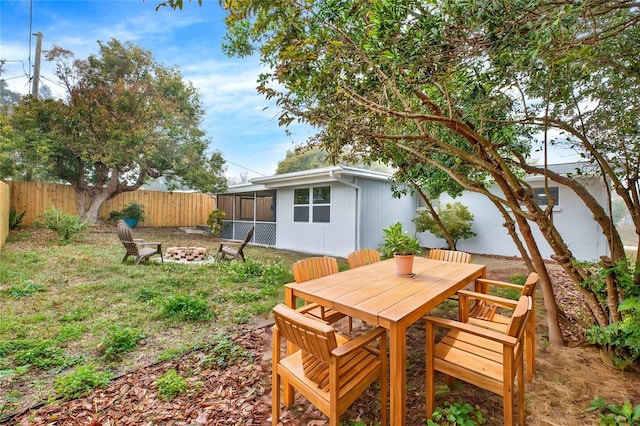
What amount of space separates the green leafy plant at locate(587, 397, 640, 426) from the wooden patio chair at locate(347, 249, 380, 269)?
7.69 ft

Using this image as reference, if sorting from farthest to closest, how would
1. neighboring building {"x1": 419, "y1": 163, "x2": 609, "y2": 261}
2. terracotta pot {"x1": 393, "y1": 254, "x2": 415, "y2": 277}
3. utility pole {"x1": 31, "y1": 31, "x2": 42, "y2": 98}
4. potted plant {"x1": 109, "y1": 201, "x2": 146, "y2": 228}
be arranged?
potted plant {"x1": 109, "y1": 201, "x2": 146, "y2": 228}
utility pole {"x1": 31, "y1": 31, "x2": 42, "y2": 98}
neighboring building {"x1": 419, "y1": 163, "x2": 609, "y2": 261}
terracotta pot {"x1": 393, "y1": 254, "x2": 415, "y2": 277}

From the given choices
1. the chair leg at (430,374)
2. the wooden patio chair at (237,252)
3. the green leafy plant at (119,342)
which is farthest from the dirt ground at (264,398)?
the wooden patio chair at (237,252)

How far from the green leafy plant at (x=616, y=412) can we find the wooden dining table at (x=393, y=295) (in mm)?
1137

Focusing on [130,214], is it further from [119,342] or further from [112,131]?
[119,342]

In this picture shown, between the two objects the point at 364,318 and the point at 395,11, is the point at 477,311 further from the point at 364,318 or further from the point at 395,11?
the point at 395,11

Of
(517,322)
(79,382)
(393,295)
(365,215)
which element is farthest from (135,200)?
(517,322)

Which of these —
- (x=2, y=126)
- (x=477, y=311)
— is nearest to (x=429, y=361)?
(x=477, y=311)

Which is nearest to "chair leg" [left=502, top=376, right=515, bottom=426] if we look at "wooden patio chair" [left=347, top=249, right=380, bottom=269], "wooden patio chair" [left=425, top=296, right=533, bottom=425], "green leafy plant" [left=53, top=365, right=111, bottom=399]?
"wooden patio chair" [left=425, top=296, right=533, bottom=425]

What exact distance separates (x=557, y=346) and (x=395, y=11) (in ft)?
11.4

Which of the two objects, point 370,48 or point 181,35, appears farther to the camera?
point 181,35

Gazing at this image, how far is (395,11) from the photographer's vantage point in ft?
6.25

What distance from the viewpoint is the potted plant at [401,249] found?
2830mm

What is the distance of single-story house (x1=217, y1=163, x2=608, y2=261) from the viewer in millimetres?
7742

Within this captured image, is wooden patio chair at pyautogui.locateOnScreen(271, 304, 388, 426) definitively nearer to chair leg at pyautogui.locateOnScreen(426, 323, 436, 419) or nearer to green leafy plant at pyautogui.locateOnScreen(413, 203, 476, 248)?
chair leg at pyautogui.locateOnScreen(426, 323, 436, 419)
